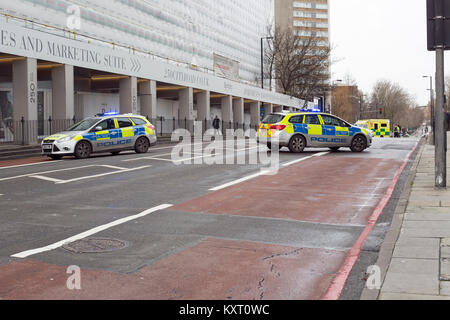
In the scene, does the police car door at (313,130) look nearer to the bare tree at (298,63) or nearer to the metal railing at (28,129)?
the metal railing at (28,129)

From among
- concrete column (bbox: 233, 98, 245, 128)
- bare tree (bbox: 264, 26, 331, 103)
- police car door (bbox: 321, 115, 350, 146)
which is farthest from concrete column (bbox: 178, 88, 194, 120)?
bare tree (bbox: 264, 26, 331, 103)

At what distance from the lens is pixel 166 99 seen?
4669 cm

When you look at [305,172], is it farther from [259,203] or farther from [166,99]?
[166,99]

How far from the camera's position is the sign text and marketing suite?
2306 cm

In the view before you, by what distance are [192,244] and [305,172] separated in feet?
27.5

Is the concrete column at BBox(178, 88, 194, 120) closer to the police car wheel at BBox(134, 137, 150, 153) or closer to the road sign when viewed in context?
the police car wheel at BBox(134, 137, 150, 153)

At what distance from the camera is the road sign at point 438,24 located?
9.87 meters

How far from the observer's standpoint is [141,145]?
2216cm

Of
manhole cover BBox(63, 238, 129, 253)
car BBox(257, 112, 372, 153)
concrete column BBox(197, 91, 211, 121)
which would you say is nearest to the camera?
manhole cover BBox(63, 238, 129, 253)

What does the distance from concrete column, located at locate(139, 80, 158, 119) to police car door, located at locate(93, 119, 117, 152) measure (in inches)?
594

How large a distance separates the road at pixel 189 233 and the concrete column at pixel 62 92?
1394cm

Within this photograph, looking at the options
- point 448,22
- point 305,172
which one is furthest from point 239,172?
point 448,22

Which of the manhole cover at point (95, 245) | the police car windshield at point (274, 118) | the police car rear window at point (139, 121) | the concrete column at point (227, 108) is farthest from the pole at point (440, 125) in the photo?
the concrete column at point (227, 108)
